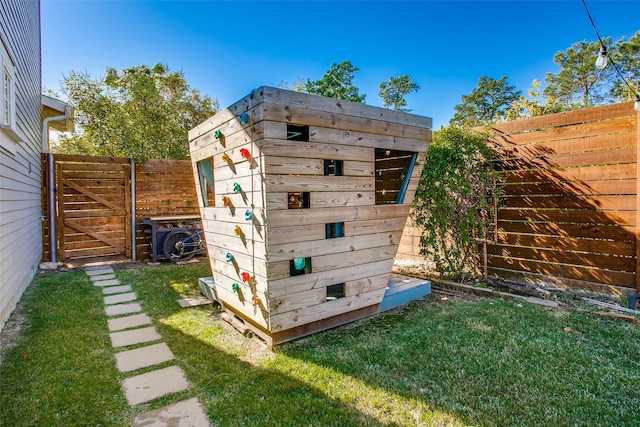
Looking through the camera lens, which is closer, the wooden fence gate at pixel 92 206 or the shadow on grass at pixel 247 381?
the shadow on grass at pixel 247 381

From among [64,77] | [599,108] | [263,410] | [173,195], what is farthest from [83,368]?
[64,77]

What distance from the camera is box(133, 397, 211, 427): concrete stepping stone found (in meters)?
1.78

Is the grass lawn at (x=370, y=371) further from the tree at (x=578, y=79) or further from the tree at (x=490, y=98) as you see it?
the tree at (x=490, y=98)

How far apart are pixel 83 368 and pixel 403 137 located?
334cm

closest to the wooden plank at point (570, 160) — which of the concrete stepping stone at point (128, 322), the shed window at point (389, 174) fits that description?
the shed window at point (389, 174)

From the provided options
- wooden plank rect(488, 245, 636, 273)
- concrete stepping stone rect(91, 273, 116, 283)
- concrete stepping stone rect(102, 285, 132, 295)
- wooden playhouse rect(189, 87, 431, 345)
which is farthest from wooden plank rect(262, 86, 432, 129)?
concrete stepping stone rect(91, 273, 116, 283)

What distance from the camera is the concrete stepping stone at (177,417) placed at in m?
1.78

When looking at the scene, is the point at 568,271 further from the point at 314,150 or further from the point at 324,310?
the point at 314,150

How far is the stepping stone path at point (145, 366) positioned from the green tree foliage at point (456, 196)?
3391mm

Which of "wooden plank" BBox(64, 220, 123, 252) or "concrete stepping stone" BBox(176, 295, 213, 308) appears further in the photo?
"wooden plank" BBox(64, 220, 123, 252)

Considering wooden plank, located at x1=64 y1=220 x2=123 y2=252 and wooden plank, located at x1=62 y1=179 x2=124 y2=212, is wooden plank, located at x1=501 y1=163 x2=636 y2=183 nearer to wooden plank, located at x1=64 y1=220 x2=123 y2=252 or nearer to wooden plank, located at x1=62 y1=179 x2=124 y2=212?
wooden plank, located at x1=62 y1=179 x2=124 y2=212

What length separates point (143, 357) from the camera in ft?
8.48

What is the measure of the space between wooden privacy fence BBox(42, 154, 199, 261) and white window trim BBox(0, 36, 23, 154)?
249 cm

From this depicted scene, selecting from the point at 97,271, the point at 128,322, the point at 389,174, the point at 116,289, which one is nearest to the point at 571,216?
the point at 389,174
